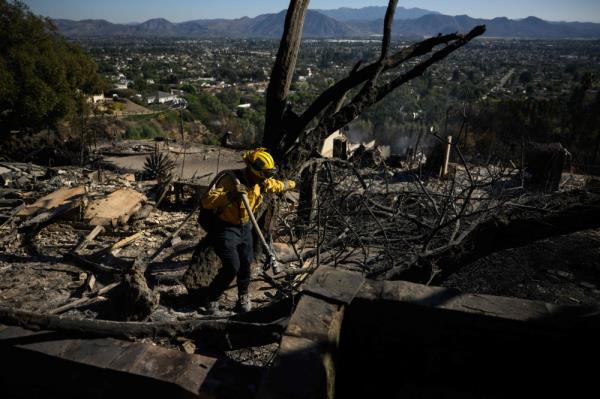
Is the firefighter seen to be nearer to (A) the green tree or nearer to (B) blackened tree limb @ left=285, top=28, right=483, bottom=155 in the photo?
(B) blackened tree limb @ left=285, top=28, right=483, bottom=155

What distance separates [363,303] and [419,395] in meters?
0.76

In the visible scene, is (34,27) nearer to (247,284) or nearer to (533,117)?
(247,284)

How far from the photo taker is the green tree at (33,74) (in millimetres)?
16047

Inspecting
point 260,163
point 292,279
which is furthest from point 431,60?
point 292,279

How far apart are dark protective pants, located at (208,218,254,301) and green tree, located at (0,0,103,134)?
49.8ft

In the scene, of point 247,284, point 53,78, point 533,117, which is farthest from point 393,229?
point 533,117

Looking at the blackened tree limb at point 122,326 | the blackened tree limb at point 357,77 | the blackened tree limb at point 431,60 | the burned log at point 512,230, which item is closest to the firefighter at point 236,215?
the blackened tree limb at point 357,77

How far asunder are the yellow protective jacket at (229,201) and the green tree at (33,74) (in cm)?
1524

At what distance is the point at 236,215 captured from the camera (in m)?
4.45

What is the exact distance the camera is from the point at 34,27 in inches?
700

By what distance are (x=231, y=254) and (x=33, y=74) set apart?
16279 millimetres

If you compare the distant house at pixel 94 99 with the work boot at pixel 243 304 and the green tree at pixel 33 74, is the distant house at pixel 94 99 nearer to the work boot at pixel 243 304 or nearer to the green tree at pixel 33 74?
the green tree at pixel 33 74

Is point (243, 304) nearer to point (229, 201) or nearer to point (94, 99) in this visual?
point (229, 201)

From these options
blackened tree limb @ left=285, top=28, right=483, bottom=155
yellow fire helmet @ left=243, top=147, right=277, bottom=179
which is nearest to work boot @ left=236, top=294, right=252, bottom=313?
yellow fire helmet @ left=243, top=147, right=277, bottom=179
